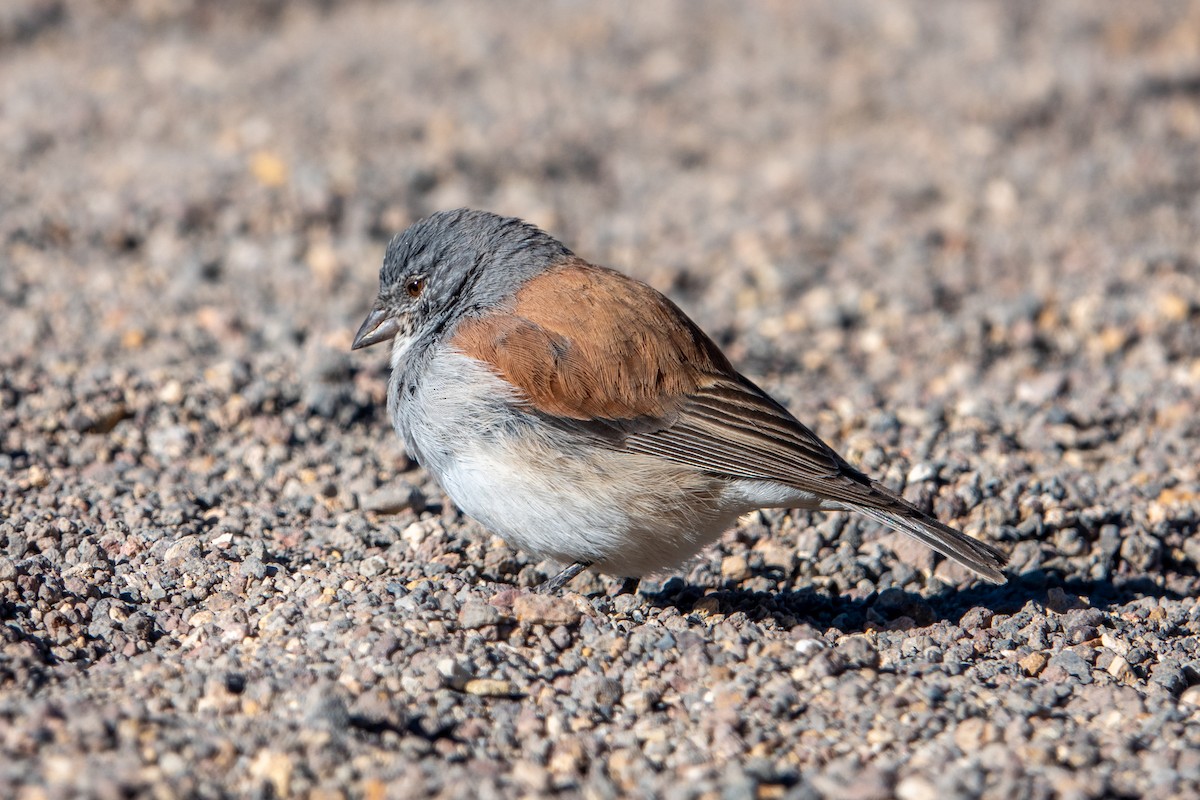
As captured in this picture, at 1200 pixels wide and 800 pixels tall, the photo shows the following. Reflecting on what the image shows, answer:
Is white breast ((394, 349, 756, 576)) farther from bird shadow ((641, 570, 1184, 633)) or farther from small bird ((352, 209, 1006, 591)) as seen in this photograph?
bird shadow ((641, 570, 1184, 633))

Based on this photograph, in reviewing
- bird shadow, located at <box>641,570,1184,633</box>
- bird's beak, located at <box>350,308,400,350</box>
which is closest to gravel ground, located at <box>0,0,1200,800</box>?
bird shadow, located at <box>641,570,1184,633</box>

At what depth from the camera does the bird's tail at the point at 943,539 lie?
13.6ft

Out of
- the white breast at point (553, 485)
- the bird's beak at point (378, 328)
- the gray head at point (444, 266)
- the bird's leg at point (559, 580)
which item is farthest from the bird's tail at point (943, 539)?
the bird's beak at point (378, 328)

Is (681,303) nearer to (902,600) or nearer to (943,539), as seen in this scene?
(902,600)

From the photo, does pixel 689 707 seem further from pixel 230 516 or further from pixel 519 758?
pixel 230 516

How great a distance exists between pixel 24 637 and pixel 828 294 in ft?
15.5

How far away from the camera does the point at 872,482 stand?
14.3 ft

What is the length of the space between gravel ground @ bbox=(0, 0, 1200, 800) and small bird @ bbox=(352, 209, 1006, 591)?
29 cm

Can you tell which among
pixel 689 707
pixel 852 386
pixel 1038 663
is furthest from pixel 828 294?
pixel 689 707

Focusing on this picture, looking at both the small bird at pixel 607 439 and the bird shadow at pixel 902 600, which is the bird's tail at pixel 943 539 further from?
the bird shadow at pixel 902 600

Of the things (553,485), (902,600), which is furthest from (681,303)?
(553,485)

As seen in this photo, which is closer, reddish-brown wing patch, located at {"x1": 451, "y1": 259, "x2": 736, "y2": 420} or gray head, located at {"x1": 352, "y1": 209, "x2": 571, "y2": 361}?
reddish-brown wing patch, located at {"x1": 451, "y1": 259, "x2": 736, "y2": 420}

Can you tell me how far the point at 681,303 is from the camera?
7.23 meters

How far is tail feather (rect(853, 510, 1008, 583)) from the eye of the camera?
413 cm
